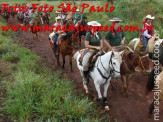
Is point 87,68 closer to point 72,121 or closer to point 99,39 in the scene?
point 99,39

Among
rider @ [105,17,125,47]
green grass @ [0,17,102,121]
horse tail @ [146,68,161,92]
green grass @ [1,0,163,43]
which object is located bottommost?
green grass @ [0,17,102,121]

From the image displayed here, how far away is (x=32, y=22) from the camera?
12.4 m

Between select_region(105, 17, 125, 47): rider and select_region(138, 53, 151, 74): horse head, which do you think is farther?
select_region(105, 17, 125, 47): rider

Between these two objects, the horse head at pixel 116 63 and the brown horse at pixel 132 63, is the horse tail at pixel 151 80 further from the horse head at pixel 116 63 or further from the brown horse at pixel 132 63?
the horse head at pixel 116 63

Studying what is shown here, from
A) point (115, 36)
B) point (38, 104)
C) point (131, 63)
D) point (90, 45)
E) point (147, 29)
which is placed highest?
point (147, 29)

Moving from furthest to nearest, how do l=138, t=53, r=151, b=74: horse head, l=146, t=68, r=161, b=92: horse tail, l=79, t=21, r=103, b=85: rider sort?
l=138, t=53, r=151, b=74: horse head, l=79, t=21, r=103, b=85: rider, l=146, t=68, r=161, b=92: horse tail

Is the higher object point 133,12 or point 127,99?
point 133,12

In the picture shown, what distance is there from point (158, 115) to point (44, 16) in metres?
15.3

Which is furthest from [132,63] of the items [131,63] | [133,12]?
[133,12]

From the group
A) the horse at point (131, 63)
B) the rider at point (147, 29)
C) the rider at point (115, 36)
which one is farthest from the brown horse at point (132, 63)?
the rider at point (147, 29)

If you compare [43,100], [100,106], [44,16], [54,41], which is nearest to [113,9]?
[44,16]

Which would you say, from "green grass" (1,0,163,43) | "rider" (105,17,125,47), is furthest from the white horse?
"green grass" (1,0,163,43)

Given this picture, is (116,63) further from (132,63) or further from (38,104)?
(38,104)

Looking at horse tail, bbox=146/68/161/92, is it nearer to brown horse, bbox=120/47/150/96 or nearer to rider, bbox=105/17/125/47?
brown horse, bbox=120/47/150/96
